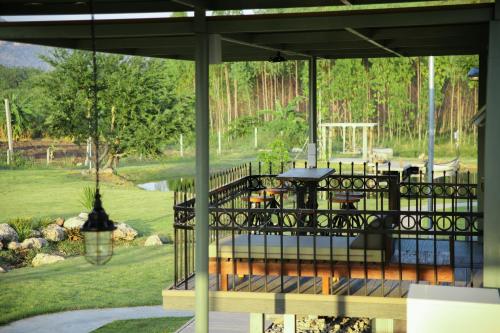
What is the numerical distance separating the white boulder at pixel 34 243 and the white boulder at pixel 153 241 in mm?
2856

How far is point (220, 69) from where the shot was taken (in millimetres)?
35938

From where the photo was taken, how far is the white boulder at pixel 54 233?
24797 millimetres

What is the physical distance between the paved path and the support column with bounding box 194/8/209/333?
29.6ft

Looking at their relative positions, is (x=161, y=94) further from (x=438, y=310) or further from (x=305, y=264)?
(x=438, y=310)

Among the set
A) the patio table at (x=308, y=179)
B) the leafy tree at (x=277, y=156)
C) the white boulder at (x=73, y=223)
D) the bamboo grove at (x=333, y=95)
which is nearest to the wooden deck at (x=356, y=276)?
the patio table at (x=308, y=179)

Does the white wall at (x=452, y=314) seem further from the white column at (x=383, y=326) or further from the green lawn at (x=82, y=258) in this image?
the green lawn at (x=82, y=258)

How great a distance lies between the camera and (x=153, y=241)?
82.7 feet

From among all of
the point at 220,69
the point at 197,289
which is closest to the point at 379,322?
the point at 197,289

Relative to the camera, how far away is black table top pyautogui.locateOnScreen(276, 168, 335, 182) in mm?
9977

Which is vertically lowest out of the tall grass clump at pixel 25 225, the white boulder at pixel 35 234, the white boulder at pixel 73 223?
the white boulder at pixel 35 234

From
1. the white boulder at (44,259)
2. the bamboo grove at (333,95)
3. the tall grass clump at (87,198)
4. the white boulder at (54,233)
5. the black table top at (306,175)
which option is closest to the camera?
the black table top at (306,175)

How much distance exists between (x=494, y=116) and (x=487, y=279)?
4.11 feet

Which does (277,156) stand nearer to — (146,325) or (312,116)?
(146,325)

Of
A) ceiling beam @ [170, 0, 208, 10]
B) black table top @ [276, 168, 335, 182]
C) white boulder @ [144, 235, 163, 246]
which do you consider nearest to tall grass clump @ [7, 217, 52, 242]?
white boulder @ [144, 235, 163, 246]
